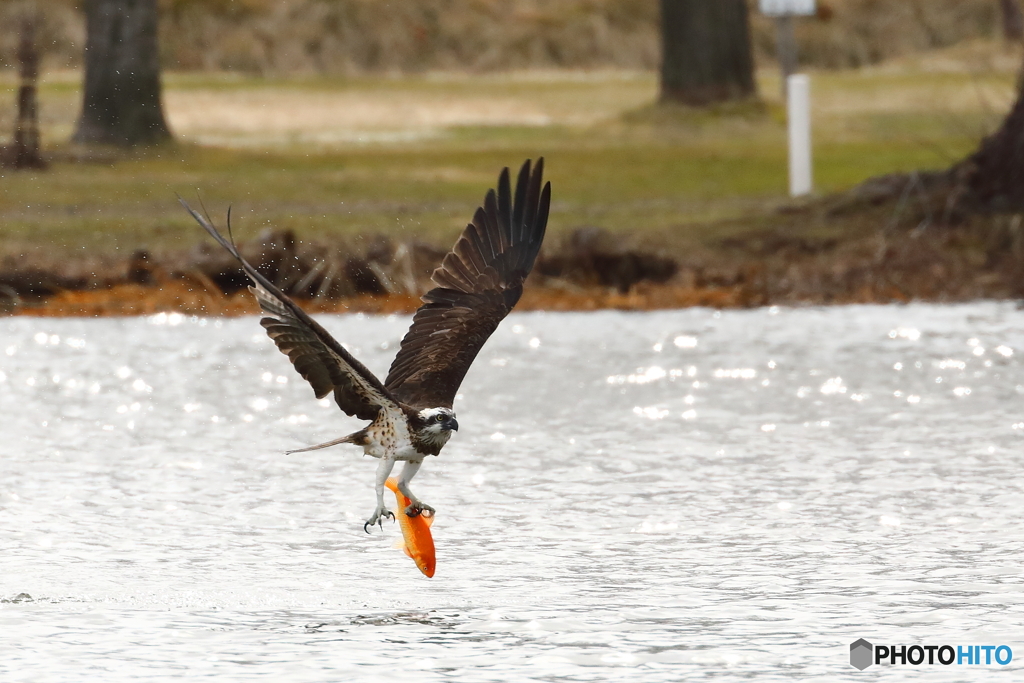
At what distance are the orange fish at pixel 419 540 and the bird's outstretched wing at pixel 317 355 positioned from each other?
454 mm

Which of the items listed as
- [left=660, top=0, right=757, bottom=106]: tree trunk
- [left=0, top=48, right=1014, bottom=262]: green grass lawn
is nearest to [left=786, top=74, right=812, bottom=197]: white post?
[left=0, top=48, right=1014, bottom=262]: green grass lawn

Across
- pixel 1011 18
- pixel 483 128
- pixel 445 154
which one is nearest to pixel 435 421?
pixel 445 154

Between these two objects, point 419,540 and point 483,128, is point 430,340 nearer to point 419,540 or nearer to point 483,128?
point 419,540

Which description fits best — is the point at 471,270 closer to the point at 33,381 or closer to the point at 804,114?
the point at 33,381

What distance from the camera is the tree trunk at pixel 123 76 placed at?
23.8 meters

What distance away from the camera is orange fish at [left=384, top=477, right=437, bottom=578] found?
8375 mm

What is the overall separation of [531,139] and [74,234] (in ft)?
24.7

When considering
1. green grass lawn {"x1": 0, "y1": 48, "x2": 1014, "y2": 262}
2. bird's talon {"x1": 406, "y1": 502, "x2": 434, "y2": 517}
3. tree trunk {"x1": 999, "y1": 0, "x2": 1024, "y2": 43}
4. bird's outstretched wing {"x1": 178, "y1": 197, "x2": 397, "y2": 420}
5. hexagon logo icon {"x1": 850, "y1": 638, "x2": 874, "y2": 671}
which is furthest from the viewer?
tree trunk {"x1": 999, "y1": 0, "x2": 1024, "y2": 43}

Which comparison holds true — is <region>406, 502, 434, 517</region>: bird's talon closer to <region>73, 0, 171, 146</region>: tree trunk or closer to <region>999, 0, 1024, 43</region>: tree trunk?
<region>73, 0, 171, 146</region>: tree trunk

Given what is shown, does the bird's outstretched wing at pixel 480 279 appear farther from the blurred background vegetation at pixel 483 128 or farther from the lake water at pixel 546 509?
the blurred background vegetation at pixel 483 128

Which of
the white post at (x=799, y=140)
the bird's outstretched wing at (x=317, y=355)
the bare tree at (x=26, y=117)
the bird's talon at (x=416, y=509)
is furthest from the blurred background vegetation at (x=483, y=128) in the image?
the bird's talon at (x=416, y=509)

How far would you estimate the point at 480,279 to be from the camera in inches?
394

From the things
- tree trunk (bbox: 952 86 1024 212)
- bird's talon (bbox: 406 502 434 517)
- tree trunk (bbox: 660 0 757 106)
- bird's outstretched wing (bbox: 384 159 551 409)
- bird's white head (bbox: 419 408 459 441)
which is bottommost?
bird's talon (bbox: 406 502 434 517)

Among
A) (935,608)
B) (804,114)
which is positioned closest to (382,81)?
(804,114)
